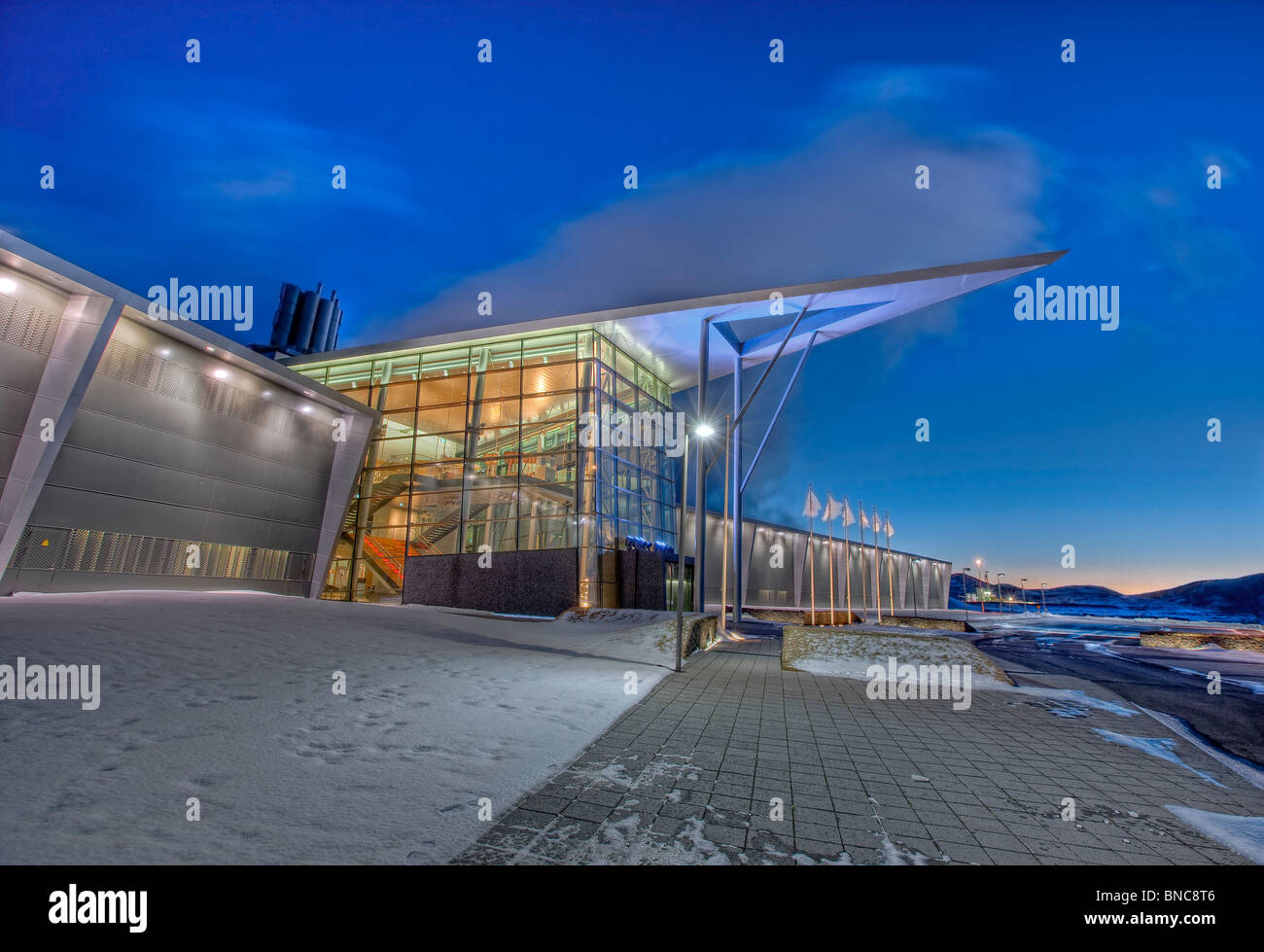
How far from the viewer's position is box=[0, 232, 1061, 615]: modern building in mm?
16062

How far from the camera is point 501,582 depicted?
2689 centimetres

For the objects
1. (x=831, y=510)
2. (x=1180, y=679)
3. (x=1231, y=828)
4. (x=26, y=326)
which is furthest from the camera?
(x=831, y=510)

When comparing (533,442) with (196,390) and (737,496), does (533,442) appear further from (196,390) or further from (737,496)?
(196,390)

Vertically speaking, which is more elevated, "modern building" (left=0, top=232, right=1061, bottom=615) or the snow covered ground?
"modern building" (left=0, top=232, right=1061, bottom=615)

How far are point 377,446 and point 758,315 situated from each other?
72.1 feet

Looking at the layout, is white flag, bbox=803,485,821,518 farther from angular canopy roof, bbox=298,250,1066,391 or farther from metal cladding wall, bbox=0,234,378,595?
metal cladding wall, bbox=0,234,378,595

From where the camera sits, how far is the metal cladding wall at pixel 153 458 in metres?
15.6

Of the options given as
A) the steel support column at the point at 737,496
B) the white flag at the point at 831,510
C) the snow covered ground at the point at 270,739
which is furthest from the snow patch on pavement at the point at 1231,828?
the white flag at the point at 831,510

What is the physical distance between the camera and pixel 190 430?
2003 cm

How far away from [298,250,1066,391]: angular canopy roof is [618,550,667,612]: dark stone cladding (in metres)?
11.9

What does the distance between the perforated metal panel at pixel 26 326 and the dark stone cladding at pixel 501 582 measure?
52.7ft

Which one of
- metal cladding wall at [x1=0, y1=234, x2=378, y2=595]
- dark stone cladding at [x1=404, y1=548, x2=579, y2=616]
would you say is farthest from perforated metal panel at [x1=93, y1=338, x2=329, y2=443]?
dark stone cladding at [x1=404, y1=548, x2=579, y2=616]

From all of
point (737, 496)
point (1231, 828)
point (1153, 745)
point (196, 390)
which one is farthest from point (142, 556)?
point (1153, 745)
